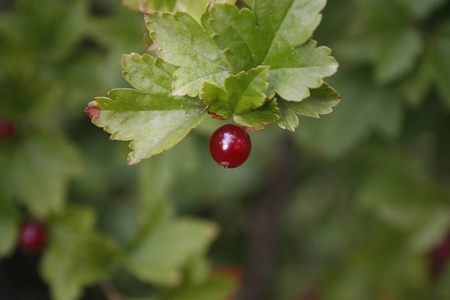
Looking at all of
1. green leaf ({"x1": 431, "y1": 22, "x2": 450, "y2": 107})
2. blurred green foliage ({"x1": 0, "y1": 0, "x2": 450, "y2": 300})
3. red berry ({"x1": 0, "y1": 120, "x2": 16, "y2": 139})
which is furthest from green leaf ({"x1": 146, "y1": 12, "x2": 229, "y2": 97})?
red berry ({"x1": 0, "y1": 120, "x2": 16, "y2": 139})

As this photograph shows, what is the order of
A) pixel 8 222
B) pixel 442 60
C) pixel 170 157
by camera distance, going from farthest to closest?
pixel 170 157
pixel 8 222
pixel 442 60

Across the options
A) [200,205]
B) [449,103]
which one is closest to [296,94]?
[449,103]

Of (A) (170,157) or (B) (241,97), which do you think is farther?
(A) (170,157)

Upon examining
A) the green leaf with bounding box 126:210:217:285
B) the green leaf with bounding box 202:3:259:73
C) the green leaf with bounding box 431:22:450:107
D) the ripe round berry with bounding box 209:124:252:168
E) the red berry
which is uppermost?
the green leaf with bounding box 202:3:259:73

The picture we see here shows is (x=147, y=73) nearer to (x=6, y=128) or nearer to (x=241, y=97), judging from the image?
(x=241, y=97)

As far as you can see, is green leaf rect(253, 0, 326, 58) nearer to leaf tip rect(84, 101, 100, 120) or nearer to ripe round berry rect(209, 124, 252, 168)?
ripe round berry rect(209, 124, 252, 168)

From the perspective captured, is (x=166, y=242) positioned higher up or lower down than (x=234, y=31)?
lower down

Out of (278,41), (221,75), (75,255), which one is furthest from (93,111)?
(75,255)
